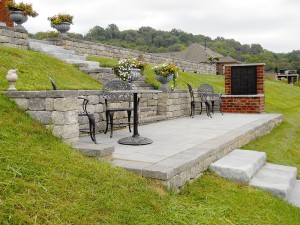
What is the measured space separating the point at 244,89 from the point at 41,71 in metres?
7.45

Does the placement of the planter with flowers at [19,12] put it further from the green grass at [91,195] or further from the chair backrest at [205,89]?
the green grass at [91,195]

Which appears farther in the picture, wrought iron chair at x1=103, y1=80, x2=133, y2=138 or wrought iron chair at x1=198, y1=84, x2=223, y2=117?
wrought iron chair at x1=198, y1=84, x2=223, y2=117

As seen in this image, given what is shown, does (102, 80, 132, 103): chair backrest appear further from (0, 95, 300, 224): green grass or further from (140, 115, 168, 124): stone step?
(0, 95, 300, 224): green grass

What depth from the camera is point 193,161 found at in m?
4.20

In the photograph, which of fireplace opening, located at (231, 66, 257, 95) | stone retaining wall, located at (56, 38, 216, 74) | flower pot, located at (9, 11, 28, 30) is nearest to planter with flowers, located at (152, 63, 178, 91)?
fireplace opening, located at (231, 66, 257, 95)

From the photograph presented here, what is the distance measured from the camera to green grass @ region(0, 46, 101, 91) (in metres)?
7.25

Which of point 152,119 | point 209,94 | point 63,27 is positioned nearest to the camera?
point 152,119

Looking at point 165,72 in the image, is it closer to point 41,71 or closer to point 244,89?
point 41,71

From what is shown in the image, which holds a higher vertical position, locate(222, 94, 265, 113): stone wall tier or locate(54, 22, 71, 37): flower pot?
locate(54, 22, 71, 37): flower pot

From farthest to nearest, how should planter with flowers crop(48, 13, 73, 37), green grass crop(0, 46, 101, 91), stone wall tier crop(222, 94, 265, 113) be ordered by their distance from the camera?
planter with flowers crop(48, 13, 73, 37) < stone wall tier crop(222, 94, 265, 113) < green grass crop(0, 46, 101, 91)

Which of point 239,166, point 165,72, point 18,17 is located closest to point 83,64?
point 165,72

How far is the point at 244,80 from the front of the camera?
41.1 feet

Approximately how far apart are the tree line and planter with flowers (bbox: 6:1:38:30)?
36.4 metres

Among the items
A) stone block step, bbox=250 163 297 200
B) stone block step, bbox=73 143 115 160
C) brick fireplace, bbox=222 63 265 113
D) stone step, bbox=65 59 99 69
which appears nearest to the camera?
stone block step, bbox=73 143 115 160
